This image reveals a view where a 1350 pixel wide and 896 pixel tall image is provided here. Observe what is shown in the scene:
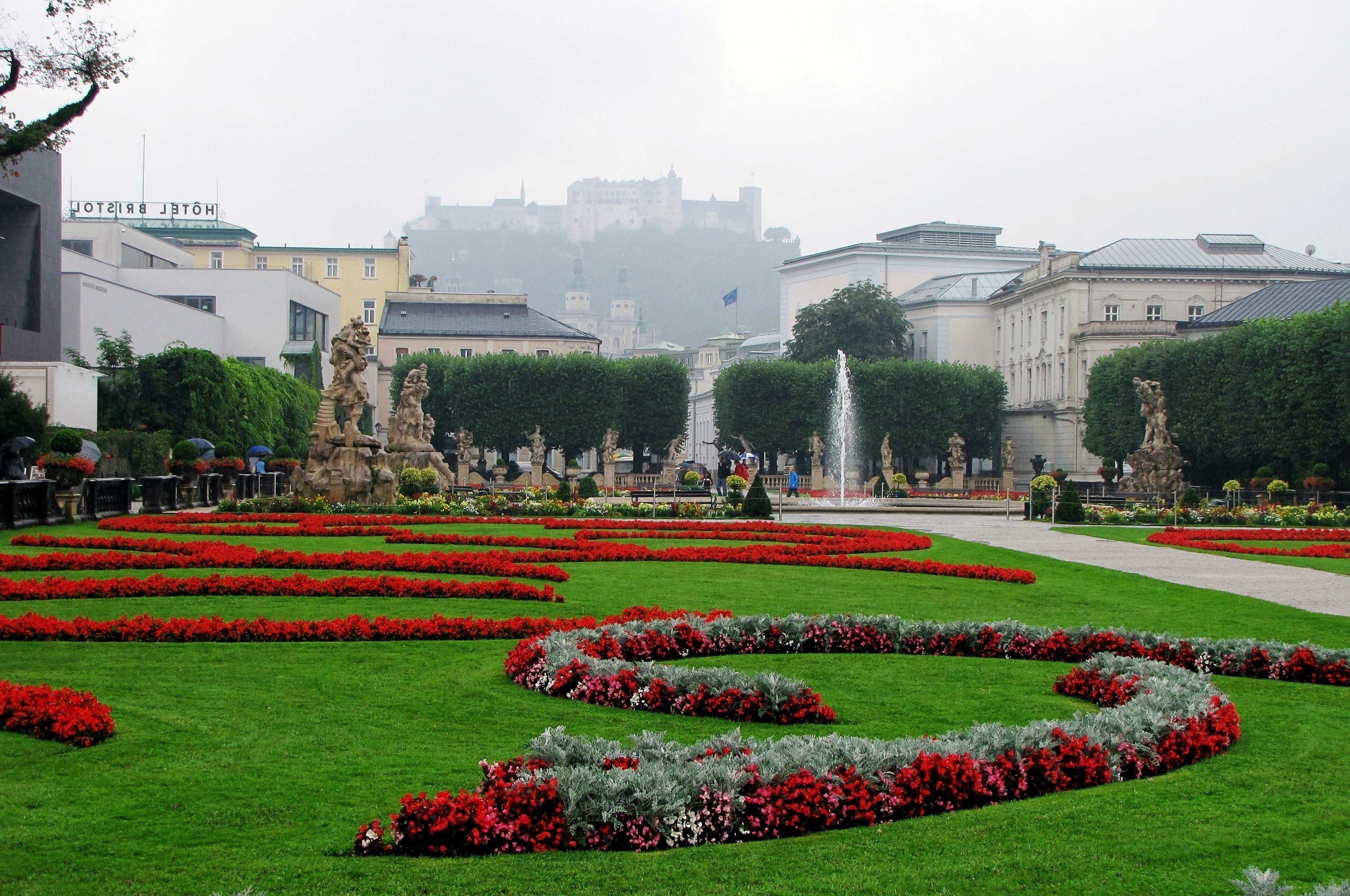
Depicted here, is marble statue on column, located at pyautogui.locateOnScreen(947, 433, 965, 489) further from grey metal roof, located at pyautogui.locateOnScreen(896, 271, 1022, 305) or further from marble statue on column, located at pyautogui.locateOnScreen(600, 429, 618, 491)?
grey metal roof, located at pyautogui.locateOnScreen(896, 271, 1022, 305)

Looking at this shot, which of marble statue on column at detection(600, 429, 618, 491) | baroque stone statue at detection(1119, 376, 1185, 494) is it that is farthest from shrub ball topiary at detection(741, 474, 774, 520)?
marble statue on column at detection(600, 429, 618, 491)

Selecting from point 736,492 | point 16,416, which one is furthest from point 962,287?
point 16,416

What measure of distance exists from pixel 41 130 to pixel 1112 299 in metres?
72.4

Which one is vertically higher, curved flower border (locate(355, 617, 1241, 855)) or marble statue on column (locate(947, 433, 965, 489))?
marble statue on column (locate(947, 433, 965, 489))

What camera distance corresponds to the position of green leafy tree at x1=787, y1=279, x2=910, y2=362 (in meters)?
92.1

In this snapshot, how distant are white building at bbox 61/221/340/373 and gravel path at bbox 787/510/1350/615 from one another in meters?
37.3

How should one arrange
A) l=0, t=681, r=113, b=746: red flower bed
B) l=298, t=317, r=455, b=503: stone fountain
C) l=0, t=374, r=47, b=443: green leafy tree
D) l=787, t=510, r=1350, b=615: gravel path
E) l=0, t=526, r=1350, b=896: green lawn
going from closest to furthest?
1. l=0, t=526, r=1350, b=896: green lawn
2. l=0, t=681, r=113, b=746: red flower bed
3. l=787, t=510, r=1350, b=615: gravel path
4. l=0, t=374, r=47, b=443: green leafy tree
5. l=298, t=317, r=455, b=503: stone fountain

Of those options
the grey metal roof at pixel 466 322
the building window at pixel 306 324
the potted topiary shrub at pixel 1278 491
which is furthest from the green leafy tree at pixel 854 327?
the potted topiary shrub at pixel 1278 491

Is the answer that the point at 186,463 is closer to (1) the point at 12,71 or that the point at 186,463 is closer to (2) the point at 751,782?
(1) the point at 12,71

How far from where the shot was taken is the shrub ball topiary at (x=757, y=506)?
1460 inches

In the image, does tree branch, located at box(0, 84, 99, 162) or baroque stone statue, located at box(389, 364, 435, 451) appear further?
baroque stone statue, located at box(389, 364, 435, 451)

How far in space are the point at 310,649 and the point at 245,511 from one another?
21.1 meters

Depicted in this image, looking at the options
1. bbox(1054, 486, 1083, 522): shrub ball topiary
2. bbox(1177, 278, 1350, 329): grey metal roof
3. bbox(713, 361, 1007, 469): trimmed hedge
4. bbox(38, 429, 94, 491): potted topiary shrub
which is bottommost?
bbox(1054, 486, 1083, 522): shrub ball topiary

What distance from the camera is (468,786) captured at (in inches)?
295
